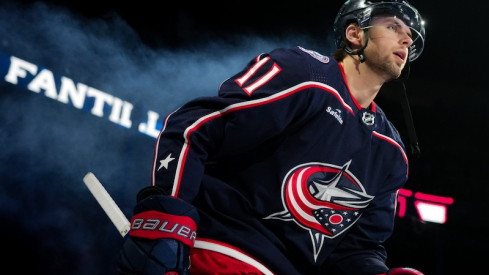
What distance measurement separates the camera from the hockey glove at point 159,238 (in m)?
1.13

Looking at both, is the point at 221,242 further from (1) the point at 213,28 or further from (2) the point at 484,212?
(2) the point at 484,212

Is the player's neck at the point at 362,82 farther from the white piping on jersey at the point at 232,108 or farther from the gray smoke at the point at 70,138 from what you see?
the gray smoke at the point at 70,138

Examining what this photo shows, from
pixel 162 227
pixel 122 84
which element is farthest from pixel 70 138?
pixel 162 227

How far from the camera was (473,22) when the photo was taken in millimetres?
4633

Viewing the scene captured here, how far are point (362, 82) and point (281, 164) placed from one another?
41 cm

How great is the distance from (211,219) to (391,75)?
0.74m

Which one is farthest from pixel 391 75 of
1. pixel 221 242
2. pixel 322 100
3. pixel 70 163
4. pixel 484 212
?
pixel 484 212

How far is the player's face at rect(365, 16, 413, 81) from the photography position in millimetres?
1669

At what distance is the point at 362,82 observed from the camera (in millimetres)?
1651

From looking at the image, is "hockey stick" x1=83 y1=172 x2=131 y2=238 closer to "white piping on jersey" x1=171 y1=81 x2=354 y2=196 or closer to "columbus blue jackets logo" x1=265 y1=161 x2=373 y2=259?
"white piping on jersey" x1=171 y1=81 x2=354 y2=196

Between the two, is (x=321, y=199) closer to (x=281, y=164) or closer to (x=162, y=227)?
(x=281, y=164)

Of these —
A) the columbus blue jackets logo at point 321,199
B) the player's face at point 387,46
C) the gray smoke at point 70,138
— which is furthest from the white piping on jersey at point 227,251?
the gray smoke at point 70,138

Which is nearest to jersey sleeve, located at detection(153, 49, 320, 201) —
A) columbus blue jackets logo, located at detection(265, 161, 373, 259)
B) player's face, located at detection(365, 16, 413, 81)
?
columbus blue jackets logo, located at detection(265, 161, 373, 259)

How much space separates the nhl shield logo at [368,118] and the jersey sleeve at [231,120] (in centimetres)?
21
